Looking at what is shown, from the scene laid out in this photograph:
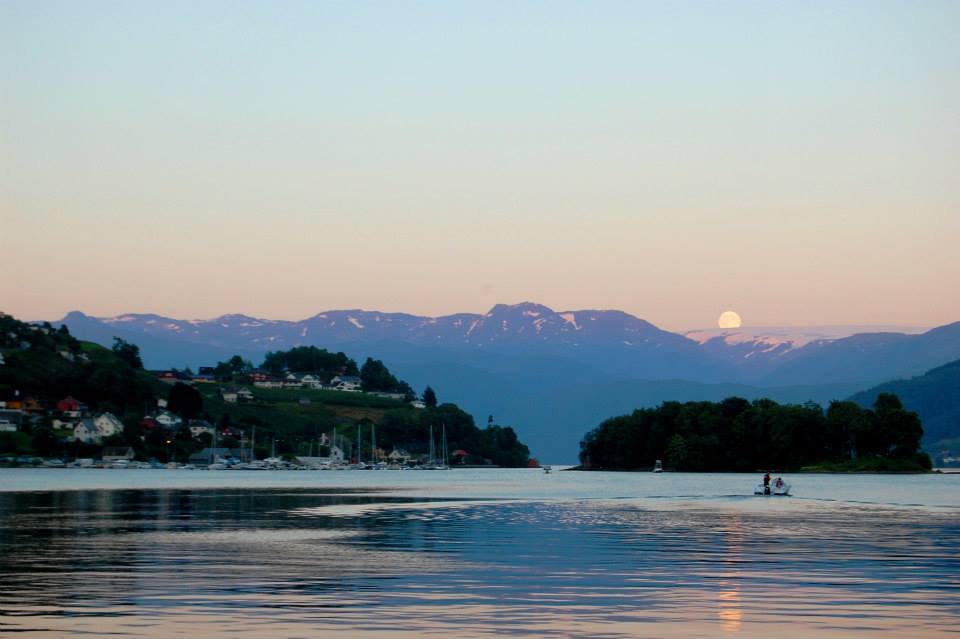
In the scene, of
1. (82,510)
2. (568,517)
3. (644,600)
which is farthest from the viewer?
(82,510)

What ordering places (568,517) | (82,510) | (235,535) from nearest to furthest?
(235,535)
(568,517)
(82,510)

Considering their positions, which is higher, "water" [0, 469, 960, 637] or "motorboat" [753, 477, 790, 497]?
"motorboat" [753, 477, 790, 497]

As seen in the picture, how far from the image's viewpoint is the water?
31609 mm

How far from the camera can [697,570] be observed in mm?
44750

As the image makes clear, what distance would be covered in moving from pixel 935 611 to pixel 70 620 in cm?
2126

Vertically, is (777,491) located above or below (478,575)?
above

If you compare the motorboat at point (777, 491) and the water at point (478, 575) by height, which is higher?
the motorboat at point (777, 491)

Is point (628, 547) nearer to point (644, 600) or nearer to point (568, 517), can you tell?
point (644, 600)

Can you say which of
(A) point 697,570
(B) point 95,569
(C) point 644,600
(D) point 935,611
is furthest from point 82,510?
(D) point 935,611

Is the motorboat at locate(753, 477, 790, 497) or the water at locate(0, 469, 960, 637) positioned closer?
the water at locate(0, 469, 960, 637)

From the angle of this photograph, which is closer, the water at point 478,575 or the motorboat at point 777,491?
the water at point 478,575

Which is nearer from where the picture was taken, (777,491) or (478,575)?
(478,575)

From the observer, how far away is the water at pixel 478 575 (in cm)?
3161

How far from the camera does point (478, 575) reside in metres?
43.1
